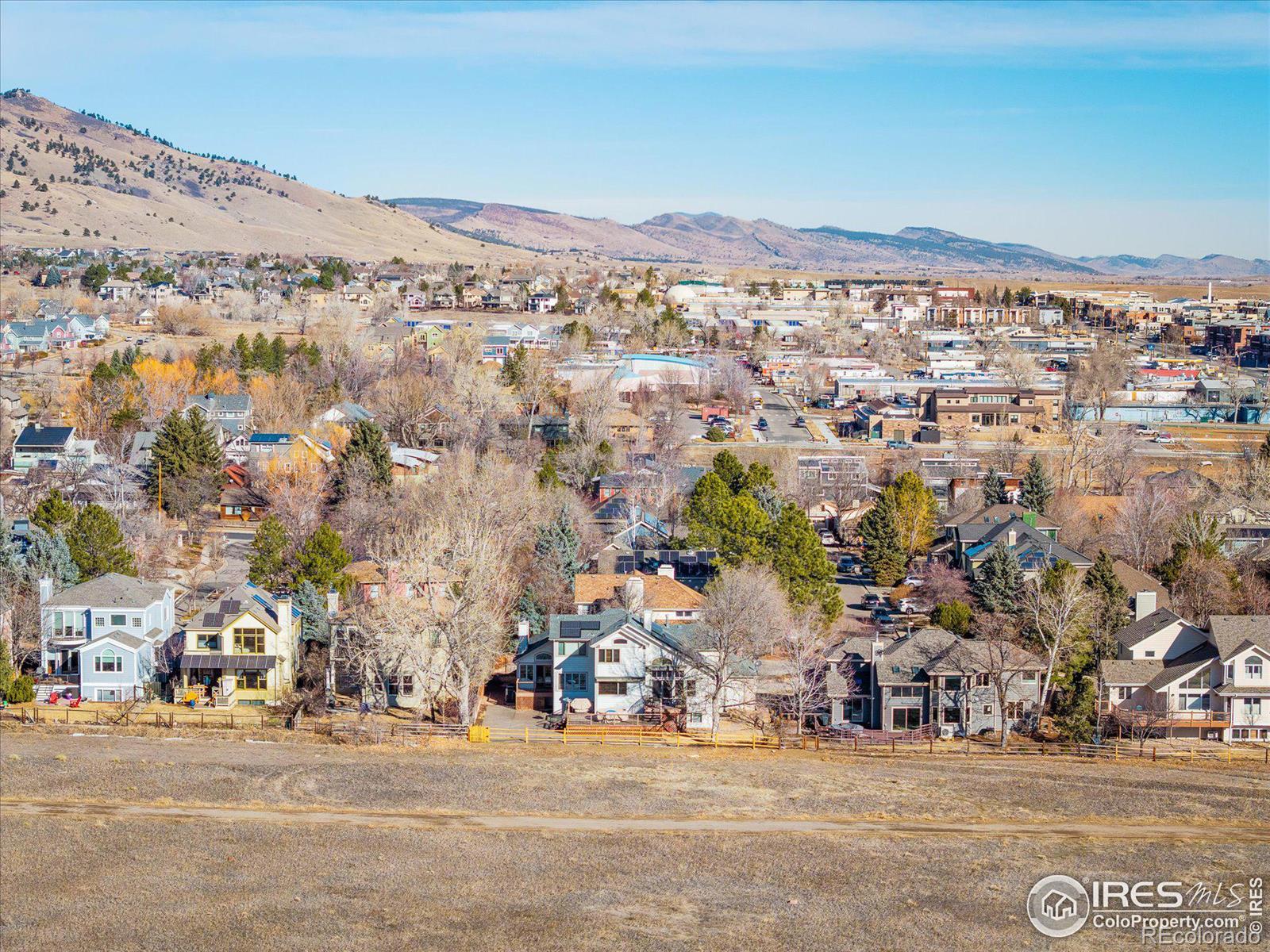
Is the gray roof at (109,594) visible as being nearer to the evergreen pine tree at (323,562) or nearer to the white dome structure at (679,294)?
the evergreen pine tree at (323,562)

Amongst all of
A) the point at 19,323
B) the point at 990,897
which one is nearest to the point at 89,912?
the point at 990,897

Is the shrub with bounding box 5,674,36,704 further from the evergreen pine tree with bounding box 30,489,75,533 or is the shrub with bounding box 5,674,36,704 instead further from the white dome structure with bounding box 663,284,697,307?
Result: the white dome structure with bounding box 663,284,697,307

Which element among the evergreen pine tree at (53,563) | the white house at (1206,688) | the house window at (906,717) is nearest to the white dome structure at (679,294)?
the evergreen pine tree at (53,563)

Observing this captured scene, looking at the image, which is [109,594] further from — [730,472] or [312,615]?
[730,472]

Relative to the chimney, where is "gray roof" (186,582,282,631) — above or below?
below

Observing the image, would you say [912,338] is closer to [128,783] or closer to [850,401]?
[850,401]

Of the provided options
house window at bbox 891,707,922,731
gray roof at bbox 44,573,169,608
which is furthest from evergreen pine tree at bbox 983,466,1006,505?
gray roof at bbox 44,573,169,608
